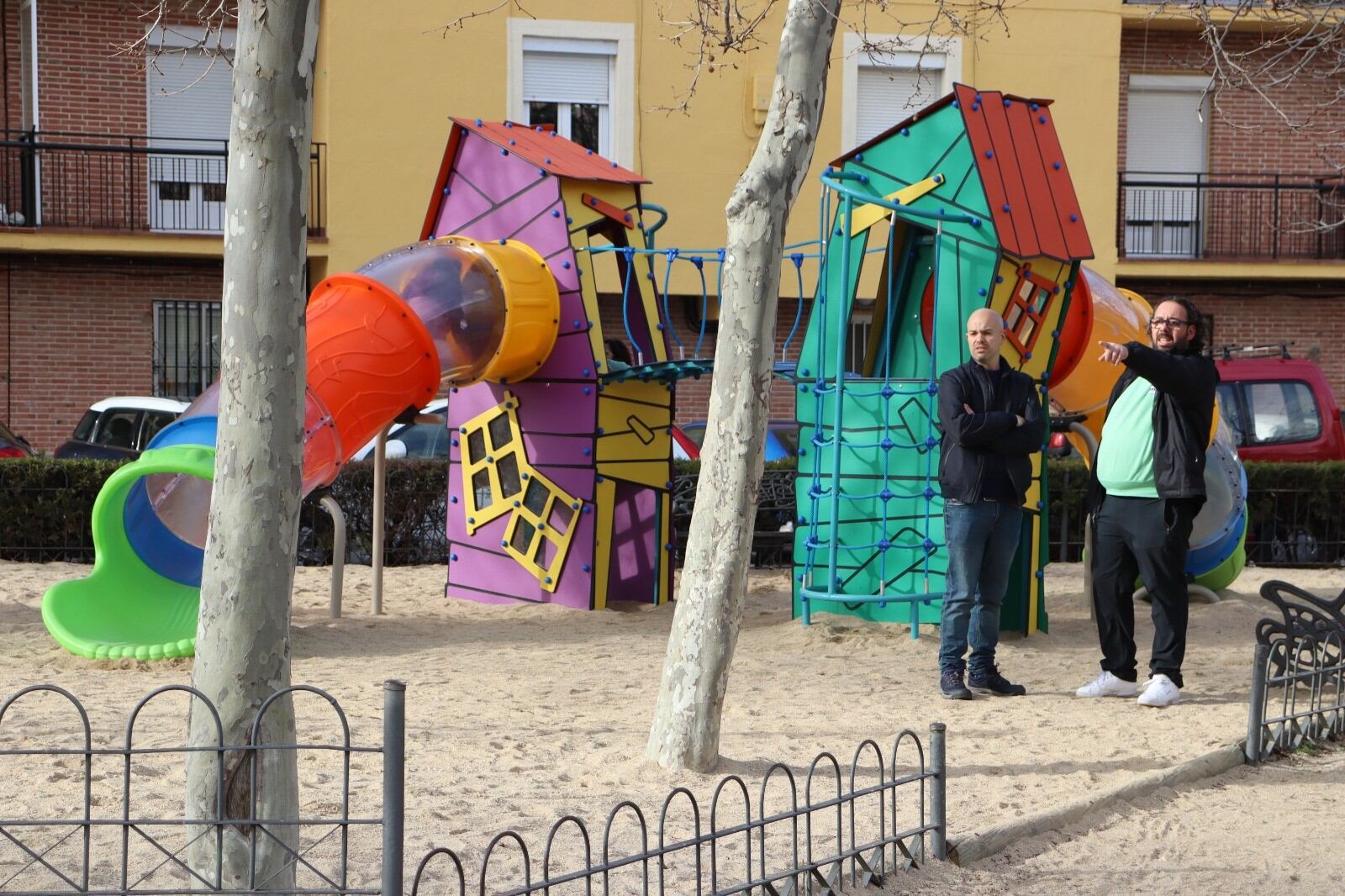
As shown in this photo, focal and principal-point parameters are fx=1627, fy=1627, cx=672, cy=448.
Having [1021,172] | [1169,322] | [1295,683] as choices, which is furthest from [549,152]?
[1295,683]

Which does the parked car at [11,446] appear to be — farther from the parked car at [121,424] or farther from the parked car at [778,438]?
the parked car at [778,438]

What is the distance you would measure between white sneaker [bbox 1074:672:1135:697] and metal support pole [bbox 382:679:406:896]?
457cm

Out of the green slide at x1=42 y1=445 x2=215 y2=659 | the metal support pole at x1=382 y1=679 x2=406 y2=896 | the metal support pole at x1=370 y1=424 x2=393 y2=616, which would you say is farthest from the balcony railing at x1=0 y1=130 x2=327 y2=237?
the metal support pole at x1=382 y1=679 x2=406 y2=896

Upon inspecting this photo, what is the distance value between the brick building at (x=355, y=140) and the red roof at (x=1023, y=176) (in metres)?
8.86

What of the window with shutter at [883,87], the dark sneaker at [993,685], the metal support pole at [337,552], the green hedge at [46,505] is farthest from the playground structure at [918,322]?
the window with shutter at [883,87]

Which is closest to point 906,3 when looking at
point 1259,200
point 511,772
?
point 1259,200

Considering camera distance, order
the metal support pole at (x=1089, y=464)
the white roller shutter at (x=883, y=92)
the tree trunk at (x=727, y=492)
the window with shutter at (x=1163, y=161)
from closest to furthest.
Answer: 1. the tree trunk at (x=727, y=492)
2. the metal support pole at (x=1089, y=464)
3. the white roller shutter at (x=883, y=92)
4. the window with shutter at (x=1163, y=161)

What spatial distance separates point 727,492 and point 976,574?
73.8 inches

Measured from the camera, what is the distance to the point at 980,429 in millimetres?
7059

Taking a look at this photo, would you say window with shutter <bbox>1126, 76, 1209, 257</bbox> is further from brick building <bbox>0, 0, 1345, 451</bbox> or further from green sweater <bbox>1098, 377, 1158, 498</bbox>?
green sweater <bbox>1098, 377, 1158, 498</bbox>

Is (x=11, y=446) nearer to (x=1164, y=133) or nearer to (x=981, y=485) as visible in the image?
(x=981, y=485)

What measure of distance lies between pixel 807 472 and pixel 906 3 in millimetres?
11221

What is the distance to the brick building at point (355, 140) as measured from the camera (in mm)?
18656

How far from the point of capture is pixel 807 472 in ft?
31.1
